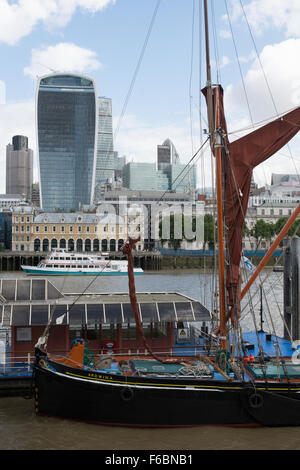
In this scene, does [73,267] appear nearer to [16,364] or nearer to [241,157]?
[16,364]

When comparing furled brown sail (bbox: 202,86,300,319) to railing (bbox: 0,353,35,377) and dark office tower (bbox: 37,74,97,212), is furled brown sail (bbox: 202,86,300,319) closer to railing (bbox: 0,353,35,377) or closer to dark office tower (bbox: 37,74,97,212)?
railing (bbox: 0,353,35,377)

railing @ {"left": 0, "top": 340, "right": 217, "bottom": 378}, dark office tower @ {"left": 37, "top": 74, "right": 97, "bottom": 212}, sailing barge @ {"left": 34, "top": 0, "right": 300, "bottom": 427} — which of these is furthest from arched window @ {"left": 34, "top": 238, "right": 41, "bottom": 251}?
sailing barge @ {"left": 34, "top": 0, "right": 300, "bottom": 427}

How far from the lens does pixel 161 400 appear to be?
46.2 feet

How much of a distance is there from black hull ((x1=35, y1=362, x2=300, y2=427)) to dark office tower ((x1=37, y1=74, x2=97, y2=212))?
15803 cm

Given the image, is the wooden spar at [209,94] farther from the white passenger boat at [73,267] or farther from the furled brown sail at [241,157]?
the white passenger boat at [73,267]

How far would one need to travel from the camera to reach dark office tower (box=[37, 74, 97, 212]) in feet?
553

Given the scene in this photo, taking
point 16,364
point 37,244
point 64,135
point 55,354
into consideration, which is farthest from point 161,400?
point 64,135

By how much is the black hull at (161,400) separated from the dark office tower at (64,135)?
158m

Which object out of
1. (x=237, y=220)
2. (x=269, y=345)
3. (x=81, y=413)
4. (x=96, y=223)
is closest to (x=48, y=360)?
(x=81, y=413)

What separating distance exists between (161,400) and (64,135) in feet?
543

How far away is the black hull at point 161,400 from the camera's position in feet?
46.1
